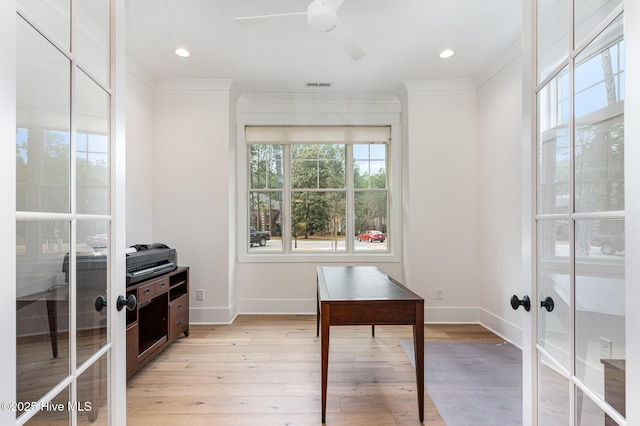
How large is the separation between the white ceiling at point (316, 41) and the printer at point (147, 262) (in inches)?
74.5

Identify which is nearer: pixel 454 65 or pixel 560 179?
pixel 560 179

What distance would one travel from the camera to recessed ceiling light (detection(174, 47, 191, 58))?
2.84 meters

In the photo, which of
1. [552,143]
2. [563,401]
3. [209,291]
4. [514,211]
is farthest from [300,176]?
[563,401]

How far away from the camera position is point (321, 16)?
1.79 metres

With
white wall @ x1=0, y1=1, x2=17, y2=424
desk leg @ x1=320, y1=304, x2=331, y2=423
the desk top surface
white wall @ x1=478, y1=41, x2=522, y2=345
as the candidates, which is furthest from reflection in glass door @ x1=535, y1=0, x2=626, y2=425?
white wall @ x1=478, y1=41, x2=522, y2=345

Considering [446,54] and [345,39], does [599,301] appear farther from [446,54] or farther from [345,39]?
[446,54]

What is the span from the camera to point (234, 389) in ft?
7.07

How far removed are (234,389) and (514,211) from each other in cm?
288

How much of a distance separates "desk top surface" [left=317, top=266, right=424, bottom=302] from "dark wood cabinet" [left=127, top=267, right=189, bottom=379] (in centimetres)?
140

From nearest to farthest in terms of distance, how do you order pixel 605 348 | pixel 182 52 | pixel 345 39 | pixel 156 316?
1. pixel 605 348
2. pixel 345 39
3. pixel 156 316
4. pixel 182 52

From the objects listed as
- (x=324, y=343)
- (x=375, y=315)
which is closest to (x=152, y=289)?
(x=324, y=343)

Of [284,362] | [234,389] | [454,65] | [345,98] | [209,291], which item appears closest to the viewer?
[234,389]

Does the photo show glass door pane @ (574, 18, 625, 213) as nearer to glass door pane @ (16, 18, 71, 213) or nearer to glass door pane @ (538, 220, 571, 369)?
glass door pane @ (538, 220, 571, 369)

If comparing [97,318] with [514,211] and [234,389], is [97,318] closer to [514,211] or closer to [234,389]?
[234,389]
